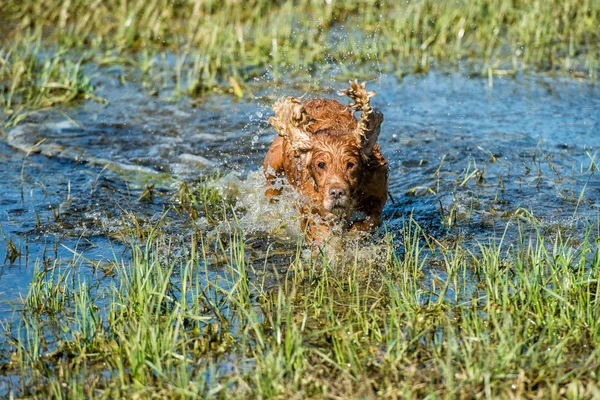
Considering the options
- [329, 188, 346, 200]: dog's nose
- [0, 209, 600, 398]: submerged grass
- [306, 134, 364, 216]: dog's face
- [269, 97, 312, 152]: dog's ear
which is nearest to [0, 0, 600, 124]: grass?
[269, 97, 312, 152]: dog's ear

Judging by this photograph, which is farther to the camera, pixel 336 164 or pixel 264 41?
pixel 264 41

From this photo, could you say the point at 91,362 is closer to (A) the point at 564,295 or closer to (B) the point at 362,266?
(B) the point at 362,266

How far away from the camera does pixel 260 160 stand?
28.9 ft

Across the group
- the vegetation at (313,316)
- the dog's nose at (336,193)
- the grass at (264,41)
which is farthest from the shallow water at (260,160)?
the dog's nose at (336,193)

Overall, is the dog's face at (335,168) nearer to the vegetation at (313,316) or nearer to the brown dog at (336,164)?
the brown dog at (336,164)

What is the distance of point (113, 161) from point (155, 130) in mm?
895

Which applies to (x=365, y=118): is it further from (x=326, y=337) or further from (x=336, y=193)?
(x=326, y=337)

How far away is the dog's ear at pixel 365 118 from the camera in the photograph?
601 centimetres

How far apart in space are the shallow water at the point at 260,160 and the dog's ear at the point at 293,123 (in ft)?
2.14

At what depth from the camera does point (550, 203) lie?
7.11m

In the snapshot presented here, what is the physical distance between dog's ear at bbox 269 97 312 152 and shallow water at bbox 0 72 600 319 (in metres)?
A: 0.65

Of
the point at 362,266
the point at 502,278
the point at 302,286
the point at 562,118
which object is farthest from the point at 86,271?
the point at 562,118

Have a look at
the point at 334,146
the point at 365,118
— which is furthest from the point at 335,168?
the point at 365,118

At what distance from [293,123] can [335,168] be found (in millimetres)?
481
